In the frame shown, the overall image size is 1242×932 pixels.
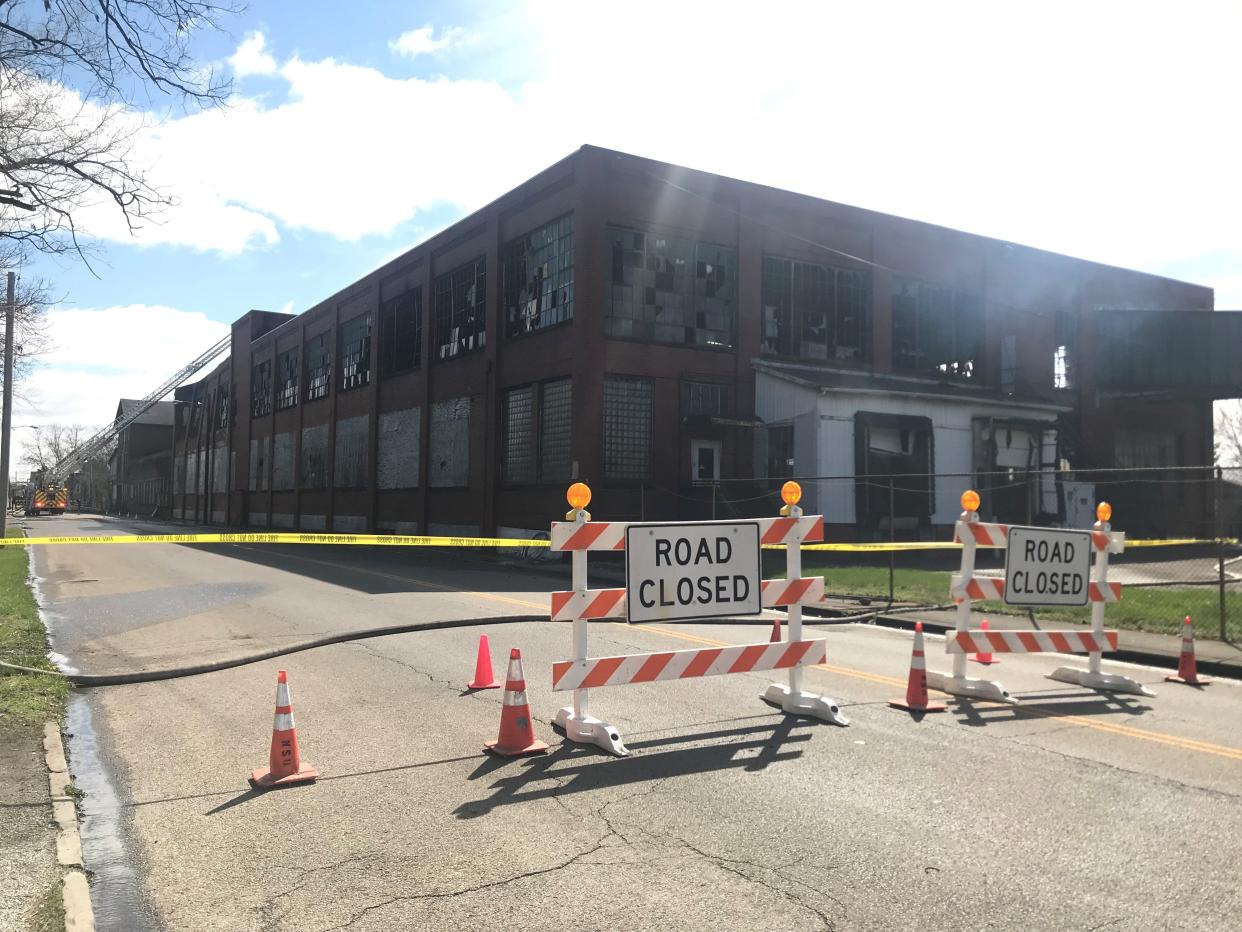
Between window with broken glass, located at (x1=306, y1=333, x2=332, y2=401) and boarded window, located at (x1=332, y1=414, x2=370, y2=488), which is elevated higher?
window with broken glass, located at (x1=306, y1=333, x2=332, y2=401)

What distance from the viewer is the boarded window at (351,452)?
41719mm

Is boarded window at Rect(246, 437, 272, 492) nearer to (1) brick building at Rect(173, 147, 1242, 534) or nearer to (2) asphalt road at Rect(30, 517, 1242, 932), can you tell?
(1) brick building at Rect(173, 147, 1242, 534)

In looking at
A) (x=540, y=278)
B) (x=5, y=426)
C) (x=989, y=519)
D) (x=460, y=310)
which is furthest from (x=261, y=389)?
(x=989, y=519)

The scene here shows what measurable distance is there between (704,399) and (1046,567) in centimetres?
2017

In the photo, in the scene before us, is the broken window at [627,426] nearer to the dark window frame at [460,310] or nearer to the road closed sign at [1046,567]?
the dark window frame at [460,310]

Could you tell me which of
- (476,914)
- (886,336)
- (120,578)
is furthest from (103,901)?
(886,336)

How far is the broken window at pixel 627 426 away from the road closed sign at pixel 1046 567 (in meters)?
18.4

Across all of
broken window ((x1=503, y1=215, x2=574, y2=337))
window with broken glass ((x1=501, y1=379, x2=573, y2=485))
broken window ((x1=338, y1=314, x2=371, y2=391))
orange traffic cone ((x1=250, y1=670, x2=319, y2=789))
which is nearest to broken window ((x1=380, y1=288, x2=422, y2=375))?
broken window ((x1=338, y1=314, x2=371, y2=391))

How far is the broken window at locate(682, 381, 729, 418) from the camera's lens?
28.2 m

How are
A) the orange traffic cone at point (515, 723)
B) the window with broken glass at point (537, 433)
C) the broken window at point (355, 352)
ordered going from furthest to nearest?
the broken window at point (355, 352)
the window with broken glass at point (537, 433)
the orange traffic cone at point (515, 723)

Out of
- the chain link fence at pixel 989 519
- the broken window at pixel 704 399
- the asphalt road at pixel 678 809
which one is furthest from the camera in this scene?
the broken window at pixel 704 399

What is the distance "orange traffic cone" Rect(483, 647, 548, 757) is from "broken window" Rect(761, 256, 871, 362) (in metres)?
25.2

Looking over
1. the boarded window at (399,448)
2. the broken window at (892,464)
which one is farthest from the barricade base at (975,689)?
the boarded window at (399,448)

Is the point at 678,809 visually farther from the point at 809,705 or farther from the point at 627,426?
the point at 627,426
